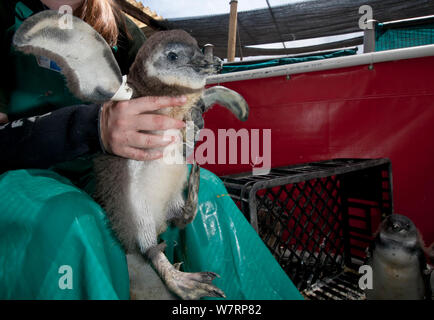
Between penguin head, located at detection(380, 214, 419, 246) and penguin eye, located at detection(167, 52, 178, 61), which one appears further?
penguin head, located at detection(380, 214, 419, 246)

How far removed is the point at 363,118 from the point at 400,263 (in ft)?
2.58

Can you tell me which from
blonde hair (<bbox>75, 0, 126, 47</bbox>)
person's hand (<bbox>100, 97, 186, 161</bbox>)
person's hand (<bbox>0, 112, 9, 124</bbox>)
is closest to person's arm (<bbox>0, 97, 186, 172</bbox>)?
person's hand (<bbox>100, 97, 186, 161</bbox>)

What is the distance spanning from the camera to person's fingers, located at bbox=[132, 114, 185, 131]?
0.51 meters

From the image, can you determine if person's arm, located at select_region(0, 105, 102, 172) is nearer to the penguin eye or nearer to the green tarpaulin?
the green tarpaulin

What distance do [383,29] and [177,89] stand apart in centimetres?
228

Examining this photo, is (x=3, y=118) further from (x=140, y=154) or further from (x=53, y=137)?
(x=140, y=154)

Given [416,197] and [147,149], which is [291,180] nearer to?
[147,149]

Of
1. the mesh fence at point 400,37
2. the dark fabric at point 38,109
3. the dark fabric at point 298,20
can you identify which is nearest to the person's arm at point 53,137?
the dark fabric at point 38,109

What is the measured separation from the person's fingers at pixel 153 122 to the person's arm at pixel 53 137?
0.07 meters

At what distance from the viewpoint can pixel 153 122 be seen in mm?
513

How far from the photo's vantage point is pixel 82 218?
485 millimetres

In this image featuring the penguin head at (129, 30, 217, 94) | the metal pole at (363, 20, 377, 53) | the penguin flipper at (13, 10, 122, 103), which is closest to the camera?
the penguin flipper at (13, 10, 122, 103)

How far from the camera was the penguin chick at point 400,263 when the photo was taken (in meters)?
0.95

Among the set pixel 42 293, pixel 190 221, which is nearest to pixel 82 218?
pixel 42 293
